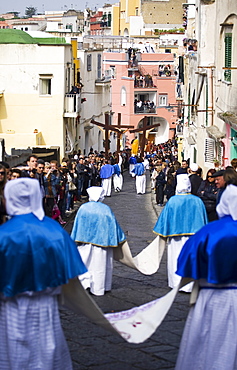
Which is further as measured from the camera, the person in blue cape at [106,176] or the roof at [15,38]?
the roof at [15,38]

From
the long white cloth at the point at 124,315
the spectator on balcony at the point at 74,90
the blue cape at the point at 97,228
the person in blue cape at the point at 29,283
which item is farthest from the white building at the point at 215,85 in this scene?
the person in blue cape at the point at 29,283

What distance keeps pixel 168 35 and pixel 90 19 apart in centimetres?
3562

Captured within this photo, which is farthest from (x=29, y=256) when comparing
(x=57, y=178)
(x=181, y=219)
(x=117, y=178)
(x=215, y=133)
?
(x=117, y=178)

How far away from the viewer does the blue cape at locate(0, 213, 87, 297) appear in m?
6.86

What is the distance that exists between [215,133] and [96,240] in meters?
14.9

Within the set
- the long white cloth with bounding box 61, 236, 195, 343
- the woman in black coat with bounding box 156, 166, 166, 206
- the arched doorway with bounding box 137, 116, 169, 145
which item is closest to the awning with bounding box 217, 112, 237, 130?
the woman in black coat with bounding box 156, 166, 166, 206

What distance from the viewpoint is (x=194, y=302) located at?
7688mm

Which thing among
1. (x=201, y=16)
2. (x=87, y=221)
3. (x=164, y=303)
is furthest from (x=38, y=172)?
(x=201, y=16)

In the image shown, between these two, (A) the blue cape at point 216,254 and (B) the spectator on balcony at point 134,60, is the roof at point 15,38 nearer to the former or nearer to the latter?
(A) the blue cape at point 216,254

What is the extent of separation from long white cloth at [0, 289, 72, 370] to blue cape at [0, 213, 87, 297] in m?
0.14

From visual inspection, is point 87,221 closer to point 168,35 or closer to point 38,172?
point 38,172

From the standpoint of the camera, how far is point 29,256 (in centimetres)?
689

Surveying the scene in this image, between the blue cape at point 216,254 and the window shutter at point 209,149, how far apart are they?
20889 millimetres

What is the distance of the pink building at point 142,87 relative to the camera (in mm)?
77562
